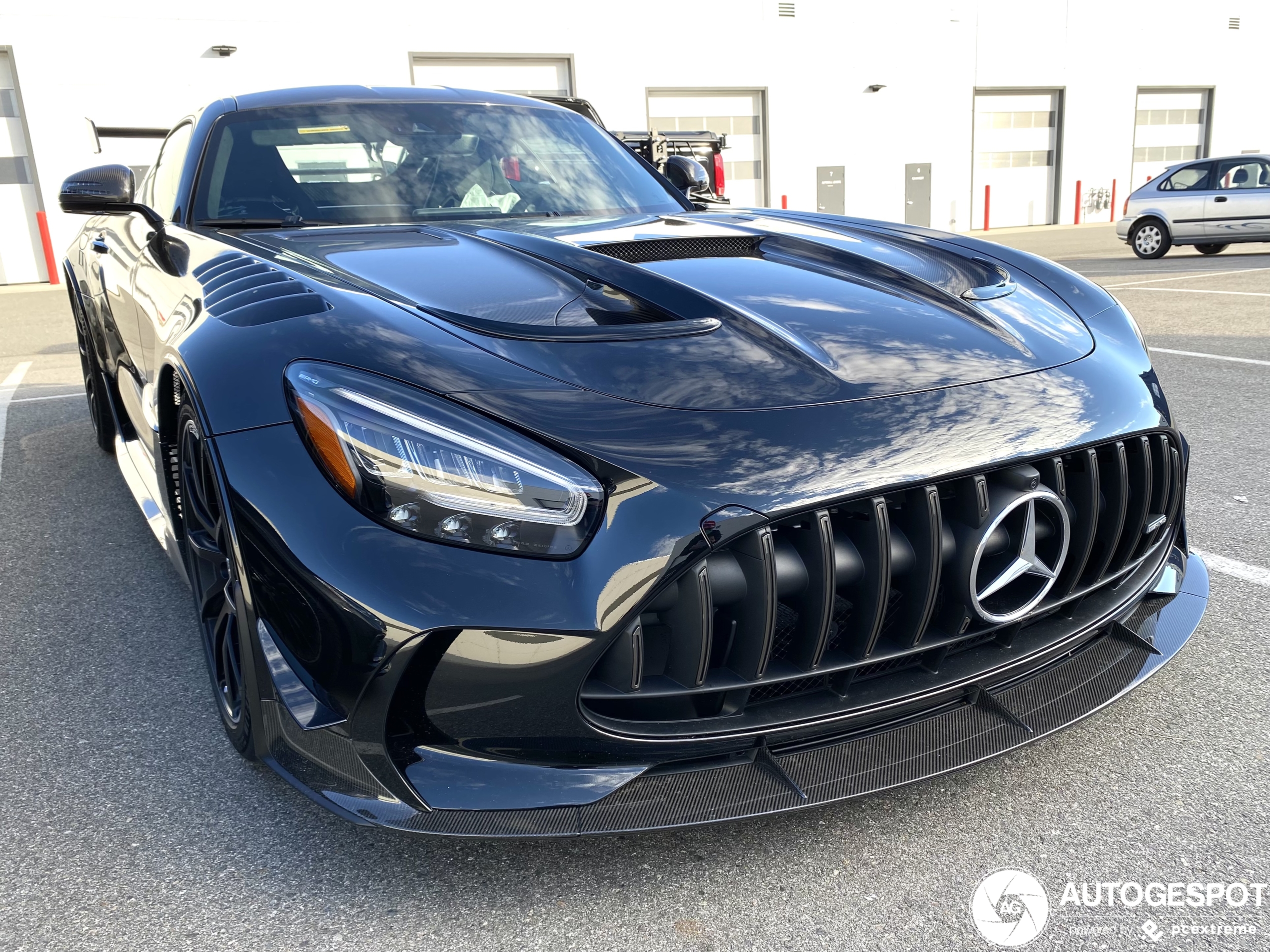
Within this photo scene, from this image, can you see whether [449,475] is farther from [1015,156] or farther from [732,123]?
[1015,156]

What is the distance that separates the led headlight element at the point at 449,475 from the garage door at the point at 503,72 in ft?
60.7

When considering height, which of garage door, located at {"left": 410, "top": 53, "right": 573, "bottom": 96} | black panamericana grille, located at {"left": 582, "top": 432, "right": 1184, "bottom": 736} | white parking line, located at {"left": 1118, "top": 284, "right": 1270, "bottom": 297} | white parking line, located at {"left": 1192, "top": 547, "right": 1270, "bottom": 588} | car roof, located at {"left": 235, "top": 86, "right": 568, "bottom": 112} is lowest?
white parking line, located at {"left": 1118, "top": 284, "right": 1270, "bottom": 297}

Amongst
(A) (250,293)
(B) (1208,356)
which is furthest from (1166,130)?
Answer: (A) (250,293)

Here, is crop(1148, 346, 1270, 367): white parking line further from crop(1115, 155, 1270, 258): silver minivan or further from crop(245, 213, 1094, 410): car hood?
crop(1115, 155, 1270, 258): silver minivan

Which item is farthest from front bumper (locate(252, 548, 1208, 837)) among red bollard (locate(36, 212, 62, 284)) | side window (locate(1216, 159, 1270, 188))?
red bollard (locate(36, 212, 62, 284))

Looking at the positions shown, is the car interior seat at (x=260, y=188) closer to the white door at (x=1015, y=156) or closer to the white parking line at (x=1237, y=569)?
the white parking line at (x=1237, y=569)

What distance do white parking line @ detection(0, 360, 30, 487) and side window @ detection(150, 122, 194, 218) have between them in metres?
1.75

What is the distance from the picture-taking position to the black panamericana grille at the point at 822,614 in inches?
58.2

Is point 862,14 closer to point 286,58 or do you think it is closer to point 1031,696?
point 286,58

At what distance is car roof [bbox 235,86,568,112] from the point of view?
3021mm

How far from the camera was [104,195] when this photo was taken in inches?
106

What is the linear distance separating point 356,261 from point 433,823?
3.92 feet

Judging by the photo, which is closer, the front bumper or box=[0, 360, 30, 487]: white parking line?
the front bumper

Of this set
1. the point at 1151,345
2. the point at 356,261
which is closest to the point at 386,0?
the point at 1151,345
